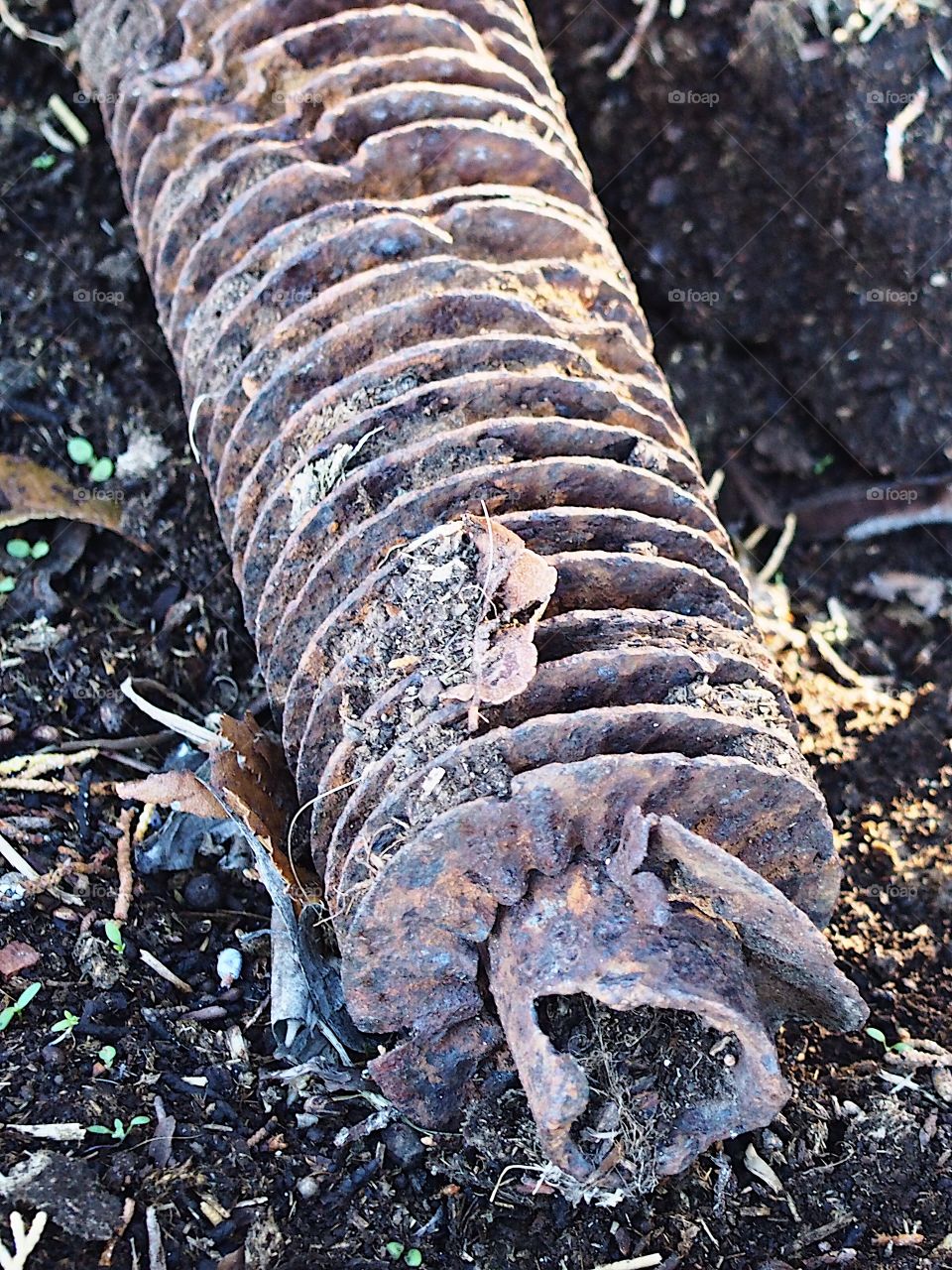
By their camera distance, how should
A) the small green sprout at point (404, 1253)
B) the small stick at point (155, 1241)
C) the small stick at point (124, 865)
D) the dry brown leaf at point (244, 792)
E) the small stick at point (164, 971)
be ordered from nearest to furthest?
the small stick at point (155, 1241), the small green sprout at point (404, 1253), the dry brown leaf at point (244, 792), the small stick at point (164, 971), the small stick at point (124, 865)

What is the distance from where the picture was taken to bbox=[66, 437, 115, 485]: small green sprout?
4473mm

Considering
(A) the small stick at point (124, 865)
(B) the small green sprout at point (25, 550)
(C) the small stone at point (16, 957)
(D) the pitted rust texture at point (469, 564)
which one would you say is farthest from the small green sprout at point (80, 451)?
(C) the small stone at point (16, 957)

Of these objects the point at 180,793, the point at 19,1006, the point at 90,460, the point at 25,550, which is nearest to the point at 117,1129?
the point at 19,1006

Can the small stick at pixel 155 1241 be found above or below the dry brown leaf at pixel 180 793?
below

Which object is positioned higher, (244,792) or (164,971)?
(244,792)

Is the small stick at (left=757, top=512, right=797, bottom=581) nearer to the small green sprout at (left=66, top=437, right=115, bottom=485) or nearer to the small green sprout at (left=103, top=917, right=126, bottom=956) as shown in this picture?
the small green sprout at (left=66, top=437, right=115, bottom=485)

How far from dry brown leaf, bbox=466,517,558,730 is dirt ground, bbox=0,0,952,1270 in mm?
1082

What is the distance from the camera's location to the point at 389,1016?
2.92m

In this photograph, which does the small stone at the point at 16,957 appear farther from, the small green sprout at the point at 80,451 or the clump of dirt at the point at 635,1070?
the small green sprout at the point at 80,451

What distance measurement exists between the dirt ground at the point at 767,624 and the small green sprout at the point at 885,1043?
0.6 inches

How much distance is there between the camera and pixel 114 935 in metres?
3.35

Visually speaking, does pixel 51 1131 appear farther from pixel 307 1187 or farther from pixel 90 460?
pixel 90 460

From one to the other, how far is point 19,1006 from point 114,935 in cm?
27

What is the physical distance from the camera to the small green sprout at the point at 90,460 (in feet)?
14.7
